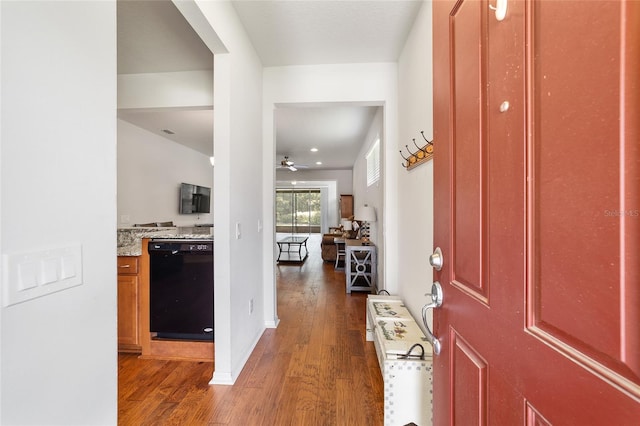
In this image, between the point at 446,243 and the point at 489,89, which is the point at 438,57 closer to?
the point at 489,89

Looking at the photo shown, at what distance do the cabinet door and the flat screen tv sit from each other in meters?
3.55

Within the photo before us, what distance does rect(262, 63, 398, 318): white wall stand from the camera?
2.64m

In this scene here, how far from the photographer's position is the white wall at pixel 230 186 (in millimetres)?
1823

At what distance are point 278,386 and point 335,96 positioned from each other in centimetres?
260

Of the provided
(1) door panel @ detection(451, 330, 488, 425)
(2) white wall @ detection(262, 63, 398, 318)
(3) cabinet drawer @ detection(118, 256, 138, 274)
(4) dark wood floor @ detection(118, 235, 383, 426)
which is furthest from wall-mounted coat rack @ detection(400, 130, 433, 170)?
(3) cabinet drawer @ detection(118, 256, 138, 274)

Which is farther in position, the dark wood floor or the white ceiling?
the white ceiling

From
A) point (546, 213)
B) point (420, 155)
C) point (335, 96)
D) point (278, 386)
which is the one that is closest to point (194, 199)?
point (335, 96)

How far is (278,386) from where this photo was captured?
1817 millimetres

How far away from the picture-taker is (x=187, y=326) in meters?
2.18
